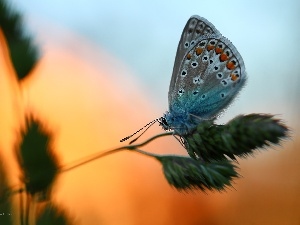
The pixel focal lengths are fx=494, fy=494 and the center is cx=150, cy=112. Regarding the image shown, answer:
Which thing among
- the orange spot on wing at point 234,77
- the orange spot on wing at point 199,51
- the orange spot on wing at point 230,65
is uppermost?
the orange spot on wing at point 199,51

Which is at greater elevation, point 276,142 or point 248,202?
point 248,202

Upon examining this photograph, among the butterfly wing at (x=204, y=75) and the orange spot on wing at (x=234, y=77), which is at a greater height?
the butterfly wing at (x=204, y=75)

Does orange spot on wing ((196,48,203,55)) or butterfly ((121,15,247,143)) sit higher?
orange spot on wing ((196,48,203,55))

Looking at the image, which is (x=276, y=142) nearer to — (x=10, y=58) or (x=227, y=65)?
(x=10, y=58)

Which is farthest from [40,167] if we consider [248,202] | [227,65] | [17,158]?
[248,202]

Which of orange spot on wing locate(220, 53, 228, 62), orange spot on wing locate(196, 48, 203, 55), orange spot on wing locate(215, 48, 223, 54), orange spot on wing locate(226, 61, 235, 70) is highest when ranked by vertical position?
orange spot on wing locate(196, 48, 203, 55)
